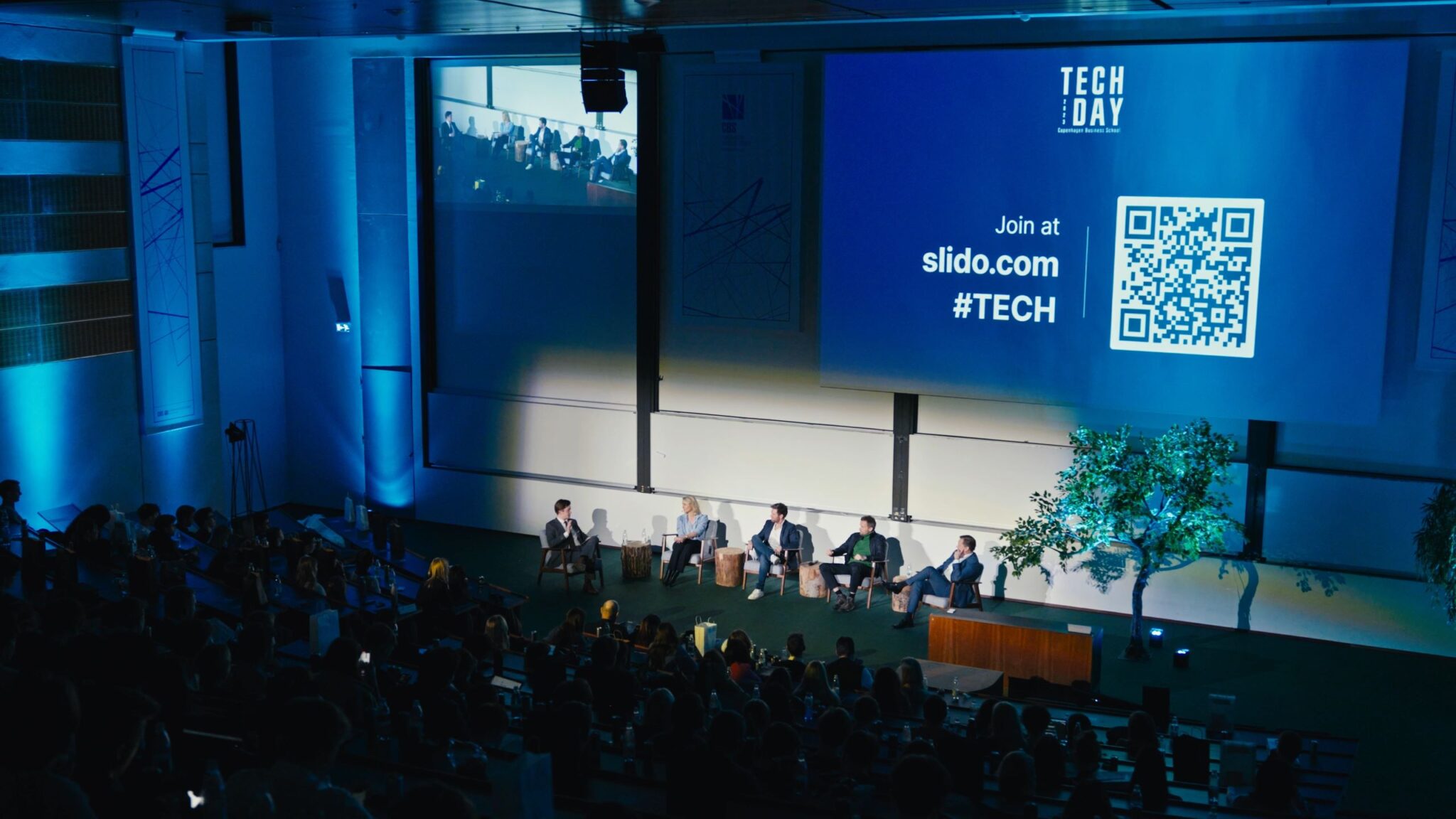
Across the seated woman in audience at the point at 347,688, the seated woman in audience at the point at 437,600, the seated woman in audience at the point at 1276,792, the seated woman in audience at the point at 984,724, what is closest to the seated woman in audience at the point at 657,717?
the seated woman in audience at the point at 347,688

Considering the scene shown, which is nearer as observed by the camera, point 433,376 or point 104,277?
point 104,277

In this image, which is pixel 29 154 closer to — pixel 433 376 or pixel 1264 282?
pixel 433 376

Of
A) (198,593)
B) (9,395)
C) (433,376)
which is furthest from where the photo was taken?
(433,376)

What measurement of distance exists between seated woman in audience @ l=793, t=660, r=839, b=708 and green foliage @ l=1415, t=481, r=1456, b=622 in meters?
4.72

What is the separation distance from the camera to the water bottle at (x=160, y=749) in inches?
177

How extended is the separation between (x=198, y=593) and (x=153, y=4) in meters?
4.28

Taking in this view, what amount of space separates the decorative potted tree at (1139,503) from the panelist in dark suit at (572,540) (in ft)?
11.6

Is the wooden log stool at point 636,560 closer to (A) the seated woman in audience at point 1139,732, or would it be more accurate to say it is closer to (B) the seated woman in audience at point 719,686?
(B) the seated woman in audience at point 719,686

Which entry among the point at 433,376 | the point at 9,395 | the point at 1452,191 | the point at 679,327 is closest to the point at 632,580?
the point at 679,327

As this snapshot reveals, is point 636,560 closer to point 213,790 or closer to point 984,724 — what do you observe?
point 984,724

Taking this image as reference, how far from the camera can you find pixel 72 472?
1223 cm

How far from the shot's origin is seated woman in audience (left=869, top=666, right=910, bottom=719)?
7.55 m

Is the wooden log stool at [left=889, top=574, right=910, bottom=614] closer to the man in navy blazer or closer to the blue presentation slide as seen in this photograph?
the man in navy blazer

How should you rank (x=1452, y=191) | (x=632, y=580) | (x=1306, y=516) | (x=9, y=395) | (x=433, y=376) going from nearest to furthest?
1. (x=1452, y=191)
2. (x=1306, y=516)
3. (x=9, y=395)
4. (x=632, y=580)
5. (x=433, y=376)
